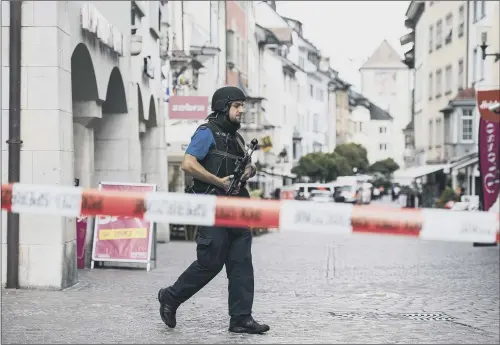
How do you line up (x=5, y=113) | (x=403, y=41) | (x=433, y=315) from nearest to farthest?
(x=433, y=315) < (x=5, y=113) < (x=403, y=41)

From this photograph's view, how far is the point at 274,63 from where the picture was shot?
84.7 metres

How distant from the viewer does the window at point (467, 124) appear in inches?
2100

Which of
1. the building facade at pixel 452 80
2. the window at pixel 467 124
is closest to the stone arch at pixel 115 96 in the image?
the building facade at pixel 452 80

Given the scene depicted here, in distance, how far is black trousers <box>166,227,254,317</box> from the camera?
328 inches

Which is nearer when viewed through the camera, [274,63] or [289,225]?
[289,225]

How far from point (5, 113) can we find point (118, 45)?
4474mm

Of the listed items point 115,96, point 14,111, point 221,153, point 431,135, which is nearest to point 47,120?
point 14,111

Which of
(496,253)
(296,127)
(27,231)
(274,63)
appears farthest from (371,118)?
(27,231)

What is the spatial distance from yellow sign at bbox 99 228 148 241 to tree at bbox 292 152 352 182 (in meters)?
75.7

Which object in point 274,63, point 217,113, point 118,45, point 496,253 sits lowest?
point 496,253

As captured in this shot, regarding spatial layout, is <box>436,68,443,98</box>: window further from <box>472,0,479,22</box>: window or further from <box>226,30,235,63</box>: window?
<box>226,30,235,63</box>: window

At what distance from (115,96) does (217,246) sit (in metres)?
9.39

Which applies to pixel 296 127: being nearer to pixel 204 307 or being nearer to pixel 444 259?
pixel 444 259

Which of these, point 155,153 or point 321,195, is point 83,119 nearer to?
point 155,153
